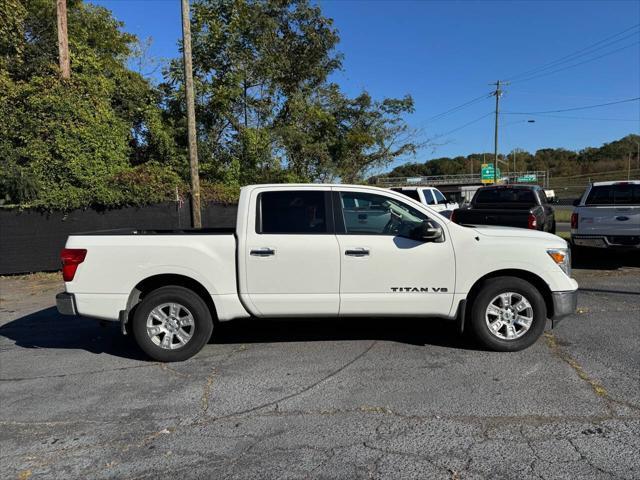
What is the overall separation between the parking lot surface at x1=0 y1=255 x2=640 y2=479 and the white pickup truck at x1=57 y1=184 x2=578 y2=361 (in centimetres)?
43

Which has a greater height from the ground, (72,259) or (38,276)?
(72,259)

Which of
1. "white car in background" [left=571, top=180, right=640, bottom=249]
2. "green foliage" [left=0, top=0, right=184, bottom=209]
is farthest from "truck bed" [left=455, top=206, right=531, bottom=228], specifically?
"green foliage" [left=0, top=0, right=184, bottom=209]

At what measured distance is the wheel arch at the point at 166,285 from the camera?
5.05 metres

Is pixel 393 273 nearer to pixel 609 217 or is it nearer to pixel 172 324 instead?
pixel 172 324

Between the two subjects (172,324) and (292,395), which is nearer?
(292,395)

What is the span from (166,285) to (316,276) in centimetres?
158

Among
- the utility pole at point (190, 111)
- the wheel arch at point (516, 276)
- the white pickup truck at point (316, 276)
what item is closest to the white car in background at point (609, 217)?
the white pickup truck at point (316, 276)

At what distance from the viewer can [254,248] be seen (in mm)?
4973

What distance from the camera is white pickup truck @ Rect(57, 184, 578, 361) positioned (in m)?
4.96

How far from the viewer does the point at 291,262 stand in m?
4.98

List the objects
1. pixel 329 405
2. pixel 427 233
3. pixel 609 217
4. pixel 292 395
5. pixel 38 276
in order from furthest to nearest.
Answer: pixel 38 276, pixel 609 217, pixel 427 233, pixel 292 395, pixel 329 405

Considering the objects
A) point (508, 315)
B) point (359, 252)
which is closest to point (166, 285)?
point (359, 252)

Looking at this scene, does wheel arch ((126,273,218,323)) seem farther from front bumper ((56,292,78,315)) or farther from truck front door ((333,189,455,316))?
truck front door ((333,189,455,316))

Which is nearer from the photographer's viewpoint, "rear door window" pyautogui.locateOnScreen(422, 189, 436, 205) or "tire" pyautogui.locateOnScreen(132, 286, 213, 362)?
"tire" pyautogui.locateOnScreen(132, 286, 213, 362)
